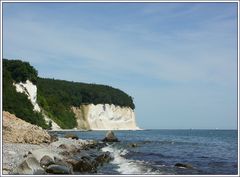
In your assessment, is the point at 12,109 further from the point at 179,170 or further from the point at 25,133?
the point at 179,170

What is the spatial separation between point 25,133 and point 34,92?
42.3m

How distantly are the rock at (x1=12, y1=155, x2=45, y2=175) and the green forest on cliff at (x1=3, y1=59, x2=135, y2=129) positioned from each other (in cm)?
3793

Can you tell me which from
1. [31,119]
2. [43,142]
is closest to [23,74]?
[31,119]

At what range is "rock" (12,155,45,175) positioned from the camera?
14773 mm

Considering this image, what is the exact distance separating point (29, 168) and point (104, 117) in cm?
10536

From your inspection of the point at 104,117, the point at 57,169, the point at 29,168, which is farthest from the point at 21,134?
the point at 104,117

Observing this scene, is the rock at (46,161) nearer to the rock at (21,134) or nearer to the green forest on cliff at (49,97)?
the rock at (21,134)

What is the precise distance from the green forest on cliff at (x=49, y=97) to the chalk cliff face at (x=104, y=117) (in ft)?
4.80

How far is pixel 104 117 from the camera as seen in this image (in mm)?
120250

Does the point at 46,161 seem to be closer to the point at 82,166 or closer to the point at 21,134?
the point at 82,166

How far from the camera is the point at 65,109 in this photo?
100 m

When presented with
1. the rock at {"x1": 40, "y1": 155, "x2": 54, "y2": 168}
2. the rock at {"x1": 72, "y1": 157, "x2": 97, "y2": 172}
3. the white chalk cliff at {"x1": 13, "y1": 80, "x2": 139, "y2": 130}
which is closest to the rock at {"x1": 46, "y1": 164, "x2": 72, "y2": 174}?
the rock at {"x1": 40, "y1": 155, "x2": 54, "y2": 168}

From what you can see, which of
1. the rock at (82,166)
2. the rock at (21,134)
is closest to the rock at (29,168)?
the rock at (82,166)

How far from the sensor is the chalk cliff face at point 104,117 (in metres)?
112
